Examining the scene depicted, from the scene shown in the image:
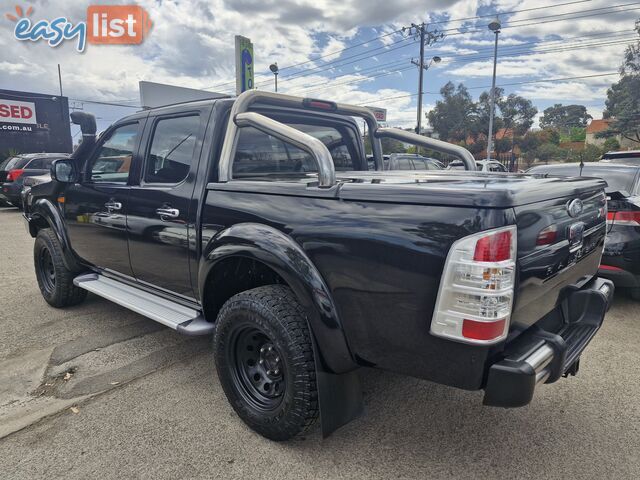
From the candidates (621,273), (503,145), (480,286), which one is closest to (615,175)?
(621,273)

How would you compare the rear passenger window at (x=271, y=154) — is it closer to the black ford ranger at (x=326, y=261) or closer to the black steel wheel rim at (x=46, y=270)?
the black ford ranger at (x=326, y=261)

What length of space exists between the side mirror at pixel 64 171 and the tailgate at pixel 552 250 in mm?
3731

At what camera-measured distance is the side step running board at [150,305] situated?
2790mm

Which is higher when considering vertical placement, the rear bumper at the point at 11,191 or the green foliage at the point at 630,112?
the green foliage at the point at 630,112

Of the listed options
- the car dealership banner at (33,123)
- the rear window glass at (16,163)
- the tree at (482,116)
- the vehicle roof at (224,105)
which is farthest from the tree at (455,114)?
the vehicle roof at (224,105)

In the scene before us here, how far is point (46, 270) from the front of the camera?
469cm

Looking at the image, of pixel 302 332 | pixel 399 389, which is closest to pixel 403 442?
pixel 399 389

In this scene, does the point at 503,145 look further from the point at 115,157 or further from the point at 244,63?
the point at 115,157

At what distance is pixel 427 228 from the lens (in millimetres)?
1753

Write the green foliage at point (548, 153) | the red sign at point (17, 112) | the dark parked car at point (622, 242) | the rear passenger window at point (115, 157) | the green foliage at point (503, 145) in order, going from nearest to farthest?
the rear passenger window at point (115, 157)
the dark parked car at point (622, 242)
the red sign at point (17, 112)
the green foliage at point (548, 153)
the green foliage at point (503, 145)

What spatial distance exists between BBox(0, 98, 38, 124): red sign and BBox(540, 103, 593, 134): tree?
82353 mm

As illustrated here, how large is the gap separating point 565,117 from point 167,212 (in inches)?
3907

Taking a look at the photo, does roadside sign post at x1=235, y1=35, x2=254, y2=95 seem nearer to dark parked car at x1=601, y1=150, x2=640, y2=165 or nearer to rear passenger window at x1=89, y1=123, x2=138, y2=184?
rear passenger window at x1=89, y1=123, x2=138, y2=184

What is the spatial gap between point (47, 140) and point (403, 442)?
25.1 metres
